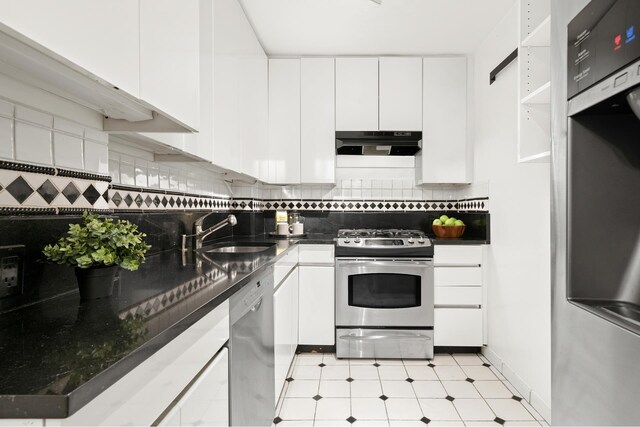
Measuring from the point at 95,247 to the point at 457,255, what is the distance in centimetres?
253

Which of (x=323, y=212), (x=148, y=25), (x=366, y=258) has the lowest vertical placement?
(x=366, y=258)

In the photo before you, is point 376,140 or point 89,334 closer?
point 89,334

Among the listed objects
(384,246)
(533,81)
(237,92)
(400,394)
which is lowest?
(400,394)

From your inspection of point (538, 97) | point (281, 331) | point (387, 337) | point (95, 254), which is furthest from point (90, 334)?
point (387, 337)

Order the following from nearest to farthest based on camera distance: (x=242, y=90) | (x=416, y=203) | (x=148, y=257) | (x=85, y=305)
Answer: (x=85, y=305) → (x=148, y=257) → (x=242, y=90) → (x=416, y=203)

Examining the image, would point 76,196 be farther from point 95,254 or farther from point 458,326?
point 458,326

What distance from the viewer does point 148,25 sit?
3.09 ft

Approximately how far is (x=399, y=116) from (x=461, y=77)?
650 millimetres

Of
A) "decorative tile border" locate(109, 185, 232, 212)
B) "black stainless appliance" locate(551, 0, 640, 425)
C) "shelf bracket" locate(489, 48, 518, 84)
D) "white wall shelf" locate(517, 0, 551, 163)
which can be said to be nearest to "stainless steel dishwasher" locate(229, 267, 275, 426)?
"decorative tile border" locate(109, 185, 232, 212)

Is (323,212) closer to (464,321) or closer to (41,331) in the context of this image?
(464,321)

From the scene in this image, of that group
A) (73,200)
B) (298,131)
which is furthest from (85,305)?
(298,131)

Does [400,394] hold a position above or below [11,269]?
below

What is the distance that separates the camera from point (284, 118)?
10.1 feet

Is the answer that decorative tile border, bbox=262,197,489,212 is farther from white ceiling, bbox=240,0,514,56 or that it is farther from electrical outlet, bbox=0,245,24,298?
electrical outlet, bbox=0,245,24,298
